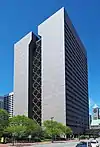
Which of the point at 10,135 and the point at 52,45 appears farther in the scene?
the point at 52,45

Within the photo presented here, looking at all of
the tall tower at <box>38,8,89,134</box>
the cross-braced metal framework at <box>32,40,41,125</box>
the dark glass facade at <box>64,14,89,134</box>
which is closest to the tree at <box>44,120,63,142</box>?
the tall tower at <box>38,8,89,134</box>

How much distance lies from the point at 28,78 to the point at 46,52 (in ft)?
61.4

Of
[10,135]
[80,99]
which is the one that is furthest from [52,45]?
[10,135]

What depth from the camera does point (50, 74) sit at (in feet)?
465

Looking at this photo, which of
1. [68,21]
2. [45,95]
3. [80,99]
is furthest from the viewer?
[80,99]

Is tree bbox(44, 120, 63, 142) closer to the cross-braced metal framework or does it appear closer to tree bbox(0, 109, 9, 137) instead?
tree bbox(0, 109, 9, 137)

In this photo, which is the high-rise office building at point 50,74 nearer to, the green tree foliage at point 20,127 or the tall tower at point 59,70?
the tall tower at point 59,70

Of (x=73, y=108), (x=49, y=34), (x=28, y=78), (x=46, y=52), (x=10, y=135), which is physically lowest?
(x=10, y=135)

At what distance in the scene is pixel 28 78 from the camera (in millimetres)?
→ 154750

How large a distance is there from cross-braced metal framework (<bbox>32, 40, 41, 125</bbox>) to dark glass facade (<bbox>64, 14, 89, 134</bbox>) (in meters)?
17.4

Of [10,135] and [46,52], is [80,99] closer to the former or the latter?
[46,52]

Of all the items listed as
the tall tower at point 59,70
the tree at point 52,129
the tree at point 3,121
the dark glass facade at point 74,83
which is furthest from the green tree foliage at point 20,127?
the dark glass facade at point 74,83

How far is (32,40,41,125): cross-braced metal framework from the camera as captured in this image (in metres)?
148

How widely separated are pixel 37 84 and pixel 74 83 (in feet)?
70.5
